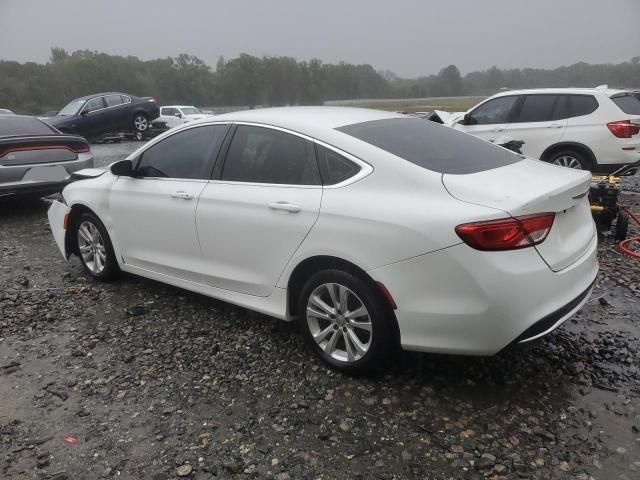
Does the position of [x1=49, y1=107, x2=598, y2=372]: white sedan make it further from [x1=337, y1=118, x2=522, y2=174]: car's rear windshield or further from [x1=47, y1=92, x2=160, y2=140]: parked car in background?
[x1=47, y1=92, x2=160, y2=140]: parked car in background

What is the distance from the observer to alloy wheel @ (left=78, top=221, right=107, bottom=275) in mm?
4605

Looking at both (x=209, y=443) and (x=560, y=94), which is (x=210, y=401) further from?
(x=560, y=94)

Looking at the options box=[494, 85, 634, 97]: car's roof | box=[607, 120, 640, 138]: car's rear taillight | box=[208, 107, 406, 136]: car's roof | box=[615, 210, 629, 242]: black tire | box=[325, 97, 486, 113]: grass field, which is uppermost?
box=[208, 107, 406, 136]: car's roof

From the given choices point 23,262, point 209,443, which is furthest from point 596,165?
point 23,262

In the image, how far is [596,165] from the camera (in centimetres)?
774

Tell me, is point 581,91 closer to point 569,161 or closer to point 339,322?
point 569,161

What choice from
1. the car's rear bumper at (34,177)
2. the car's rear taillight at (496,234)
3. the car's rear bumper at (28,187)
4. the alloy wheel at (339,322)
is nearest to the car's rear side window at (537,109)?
the car's rear taillight at (496,234)

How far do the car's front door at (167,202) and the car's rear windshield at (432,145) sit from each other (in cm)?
114

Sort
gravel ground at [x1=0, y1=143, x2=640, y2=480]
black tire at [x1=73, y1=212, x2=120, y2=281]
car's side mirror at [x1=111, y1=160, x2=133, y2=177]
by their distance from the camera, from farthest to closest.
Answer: black tire at [x1=73, y1=212, x2=120, y2=281] → car's side mirror at [x1=111, y1=160, x2=133, y2=177] → gravel ground at [x1=0, y1=143, x2=640, y2=480]

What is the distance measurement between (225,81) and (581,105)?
77.0m

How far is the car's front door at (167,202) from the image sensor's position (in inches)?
145

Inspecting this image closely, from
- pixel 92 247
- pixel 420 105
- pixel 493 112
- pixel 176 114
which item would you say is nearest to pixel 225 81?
pixel 420 105

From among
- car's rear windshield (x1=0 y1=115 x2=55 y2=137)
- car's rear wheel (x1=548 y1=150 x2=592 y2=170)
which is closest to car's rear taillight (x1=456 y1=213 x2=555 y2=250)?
car's rear wheel (x1=548 y1=150 x2=592 y2=170)

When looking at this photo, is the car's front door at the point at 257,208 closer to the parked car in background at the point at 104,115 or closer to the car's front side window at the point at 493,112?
the car's front side window at the point at 493,112
